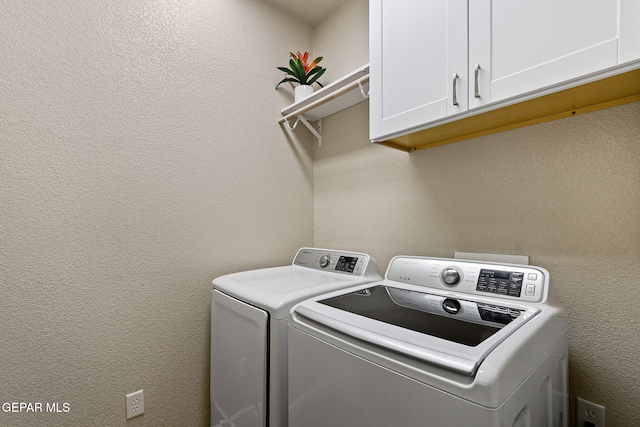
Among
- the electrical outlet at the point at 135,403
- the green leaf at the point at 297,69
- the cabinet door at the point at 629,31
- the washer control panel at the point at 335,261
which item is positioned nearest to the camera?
the cabinet door at the point at 629,31

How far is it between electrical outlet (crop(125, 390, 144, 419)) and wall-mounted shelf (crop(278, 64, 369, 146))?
5.37ft

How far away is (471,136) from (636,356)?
37.3 inches

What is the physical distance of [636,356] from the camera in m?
0.96

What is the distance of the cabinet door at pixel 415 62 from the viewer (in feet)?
3.37

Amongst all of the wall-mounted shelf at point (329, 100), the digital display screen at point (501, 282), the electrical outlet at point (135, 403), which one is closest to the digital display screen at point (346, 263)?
the digital display screen at point (501, 282)

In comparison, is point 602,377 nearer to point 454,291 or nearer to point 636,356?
point 636,356

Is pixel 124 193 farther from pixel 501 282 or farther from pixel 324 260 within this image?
pixel 501 282

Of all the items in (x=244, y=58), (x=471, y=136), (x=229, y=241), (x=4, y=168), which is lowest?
(x=229, y=241)

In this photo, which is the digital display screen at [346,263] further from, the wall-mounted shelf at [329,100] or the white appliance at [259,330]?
the wall-mounted shelf at [329,100]

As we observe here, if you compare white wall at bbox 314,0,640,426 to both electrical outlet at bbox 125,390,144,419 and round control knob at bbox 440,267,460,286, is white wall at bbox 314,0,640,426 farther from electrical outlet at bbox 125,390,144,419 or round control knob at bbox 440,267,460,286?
electrical outlet at bbox 125,390,144,419

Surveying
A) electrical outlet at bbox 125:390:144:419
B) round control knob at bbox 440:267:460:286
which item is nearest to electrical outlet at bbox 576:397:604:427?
round control knob at bbox 440:267:460:286

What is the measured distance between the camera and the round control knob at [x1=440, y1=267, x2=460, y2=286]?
116cm

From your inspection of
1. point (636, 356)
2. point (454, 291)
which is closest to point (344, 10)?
point (454, 291)

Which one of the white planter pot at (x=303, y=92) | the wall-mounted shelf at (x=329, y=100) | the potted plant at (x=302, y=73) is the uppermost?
the potted plant at (x=302, y=73)
